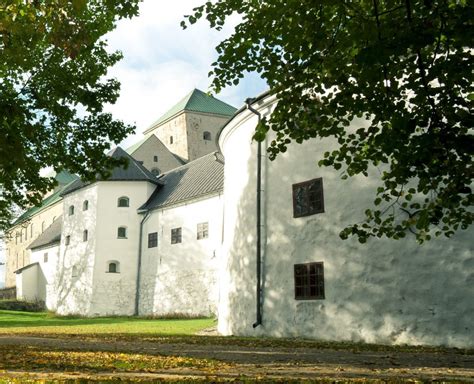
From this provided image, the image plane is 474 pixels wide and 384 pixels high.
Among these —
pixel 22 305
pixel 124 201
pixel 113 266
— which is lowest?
pixel 22 305

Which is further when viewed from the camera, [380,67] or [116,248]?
[116,248]

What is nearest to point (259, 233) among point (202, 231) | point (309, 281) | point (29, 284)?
point (309, 281)

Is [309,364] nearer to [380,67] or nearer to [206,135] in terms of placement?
[380,67]

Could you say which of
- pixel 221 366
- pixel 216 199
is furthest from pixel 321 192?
pixel 216 199

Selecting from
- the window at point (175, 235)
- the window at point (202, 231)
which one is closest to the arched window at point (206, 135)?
the window at point (175, 235)

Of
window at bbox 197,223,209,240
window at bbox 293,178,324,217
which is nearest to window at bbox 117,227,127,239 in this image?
window at bbox 197,223,209,240

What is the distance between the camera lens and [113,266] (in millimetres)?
33375

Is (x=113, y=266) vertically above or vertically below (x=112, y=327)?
above

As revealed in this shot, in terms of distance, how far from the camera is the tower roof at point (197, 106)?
54875mm

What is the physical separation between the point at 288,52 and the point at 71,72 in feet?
24.7

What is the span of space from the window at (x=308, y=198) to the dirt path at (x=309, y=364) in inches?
173

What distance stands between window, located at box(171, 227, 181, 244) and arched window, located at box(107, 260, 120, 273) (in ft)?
16.6

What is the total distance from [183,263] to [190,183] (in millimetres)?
5098

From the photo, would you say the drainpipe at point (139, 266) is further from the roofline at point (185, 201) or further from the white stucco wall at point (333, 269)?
the white stucco wall at point (333, 269)
